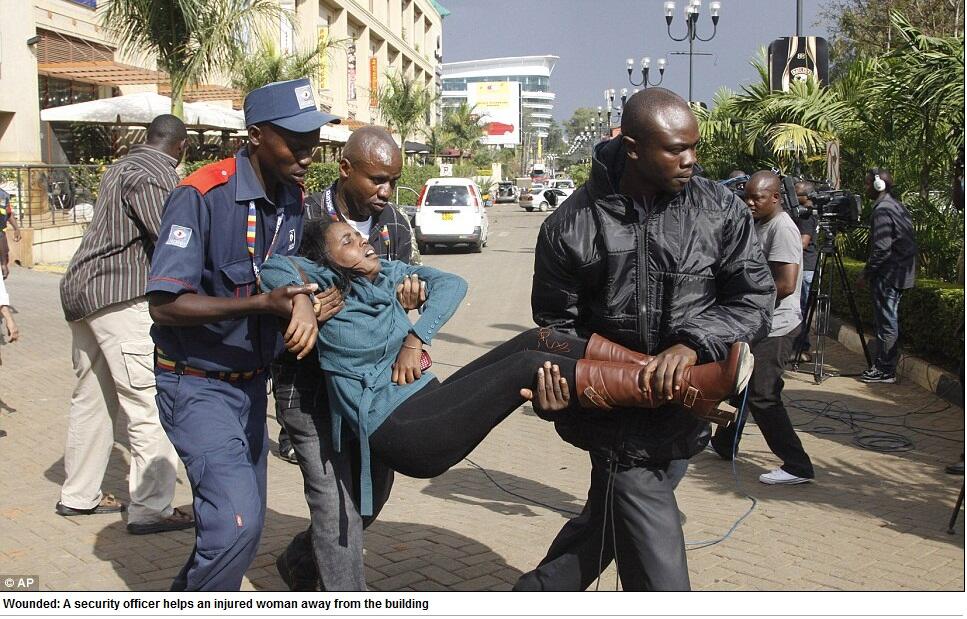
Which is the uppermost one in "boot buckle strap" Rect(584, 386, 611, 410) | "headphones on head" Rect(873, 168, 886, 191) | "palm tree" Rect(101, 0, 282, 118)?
"palm tree" Rect(101, 0, 282, 118)

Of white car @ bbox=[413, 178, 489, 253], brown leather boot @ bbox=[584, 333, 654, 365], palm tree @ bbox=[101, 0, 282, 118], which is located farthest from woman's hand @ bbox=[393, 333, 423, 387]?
white car @ bbox=[413, 178, 489, 253]

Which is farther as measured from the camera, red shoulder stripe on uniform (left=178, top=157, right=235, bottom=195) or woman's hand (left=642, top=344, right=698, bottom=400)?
red shoulder stripe on uniform (left=178, top=157, right=235, bottom=195)

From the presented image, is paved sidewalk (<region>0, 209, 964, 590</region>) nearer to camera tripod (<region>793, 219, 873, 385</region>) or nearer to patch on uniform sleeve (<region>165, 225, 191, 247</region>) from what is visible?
camera tripod (<region>793, 219, 873, 385</region>)

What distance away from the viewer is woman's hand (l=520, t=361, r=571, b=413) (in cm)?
304

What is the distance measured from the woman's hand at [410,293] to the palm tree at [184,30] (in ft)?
40.5

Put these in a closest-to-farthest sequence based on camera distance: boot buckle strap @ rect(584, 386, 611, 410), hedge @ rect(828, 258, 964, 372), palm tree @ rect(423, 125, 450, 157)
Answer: boot buckle strap @ rect(584, 386, 611, 410) < hedge @ rect(828, 258, 964, 372) < palm tree @ rect(423, 125, 450, 157)

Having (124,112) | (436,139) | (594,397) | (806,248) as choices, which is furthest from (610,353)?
(436,139)

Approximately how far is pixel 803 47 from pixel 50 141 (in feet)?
54.2

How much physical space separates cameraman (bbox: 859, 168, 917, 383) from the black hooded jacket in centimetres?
651

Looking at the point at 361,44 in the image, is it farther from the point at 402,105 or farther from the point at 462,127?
the point at 462,127

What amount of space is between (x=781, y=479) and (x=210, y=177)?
13.4 ft

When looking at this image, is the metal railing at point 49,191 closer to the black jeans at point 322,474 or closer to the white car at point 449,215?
the white car at point 449,215

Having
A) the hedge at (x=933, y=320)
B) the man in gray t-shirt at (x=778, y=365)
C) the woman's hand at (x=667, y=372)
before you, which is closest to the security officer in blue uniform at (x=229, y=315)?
the woman's hand at (x=667, y=372)
